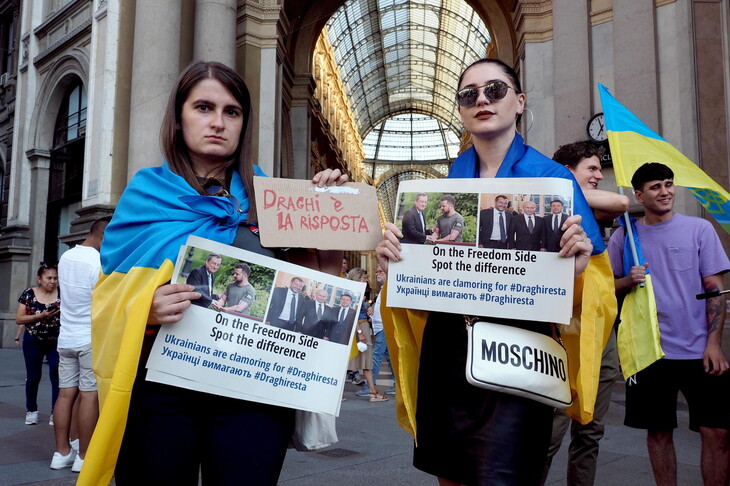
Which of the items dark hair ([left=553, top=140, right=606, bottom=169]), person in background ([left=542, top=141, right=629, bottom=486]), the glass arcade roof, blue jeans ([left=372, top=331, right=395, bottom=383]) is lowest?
blue jeans ([left=372, top=331, right=395, bottom=383])

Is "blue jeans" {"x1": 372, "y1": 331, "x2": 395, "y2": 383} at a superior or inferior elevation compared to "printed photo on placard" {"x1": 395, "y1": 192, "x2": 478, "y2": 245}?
inferior

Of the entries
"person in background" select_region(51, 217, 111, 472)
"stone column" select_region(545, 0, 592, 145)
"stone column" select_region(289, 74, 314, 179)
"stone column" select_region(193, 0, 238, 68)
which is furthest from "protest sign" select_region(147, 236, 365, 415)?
"stone column" select_region(289, 74, 314, 179)

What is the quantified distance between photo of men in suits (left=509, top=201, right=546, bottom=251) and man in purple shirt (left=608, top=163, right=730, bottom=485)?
68.8 inches

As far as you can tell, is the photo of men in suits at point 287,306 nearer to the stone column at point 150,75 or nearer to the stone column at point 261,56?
the stone column at point 150,75

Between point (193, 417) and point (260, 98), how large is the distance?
14.0 m

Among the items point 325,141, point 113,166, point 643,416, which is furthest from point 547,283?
point 325,141

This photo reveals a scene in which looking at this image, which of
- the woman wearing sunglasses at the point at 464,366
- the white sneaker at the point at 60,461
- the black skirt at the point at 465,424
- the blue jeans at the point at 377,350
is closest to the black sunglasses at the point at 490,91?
the woman wearing sunglasses at the point at 464,366

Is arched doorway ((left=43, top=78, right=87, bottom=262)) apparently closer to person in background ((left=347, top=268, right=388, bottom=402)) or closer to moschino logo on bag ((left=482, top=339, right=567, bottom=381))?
person in background ((left=347, top=268, right=388, bottom=402))

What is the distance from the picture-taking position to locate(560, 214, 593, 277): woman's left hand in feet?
6.59

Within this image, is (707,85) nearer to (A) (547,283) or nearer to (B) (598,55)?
(B) (598,55)

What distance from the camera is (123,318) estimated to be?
6.16 feet

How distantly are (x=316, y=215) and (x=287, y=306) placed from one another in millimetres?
345

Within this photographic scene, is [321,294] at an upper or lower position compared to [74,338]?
upper

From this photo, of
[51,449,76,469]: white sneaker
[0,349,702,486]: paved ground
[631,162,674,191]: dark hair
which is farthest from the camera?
[51,449,76,469]: white sneaker
